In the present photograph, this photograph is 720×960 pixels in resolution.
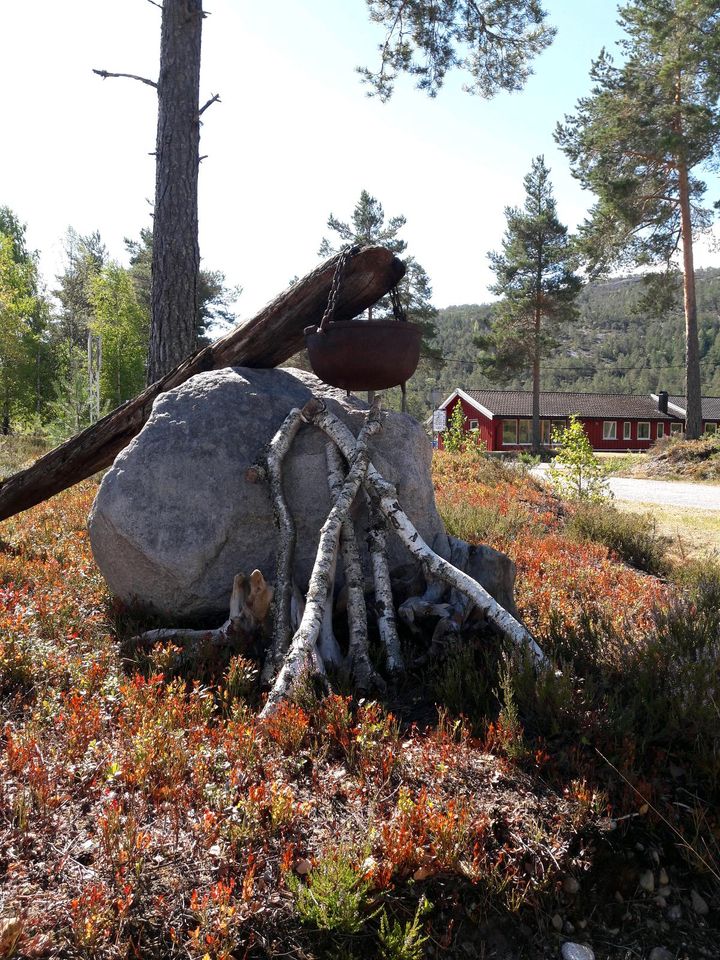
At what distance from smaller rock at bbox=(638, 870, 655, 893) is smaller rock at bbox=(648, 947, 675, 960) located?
24 cm

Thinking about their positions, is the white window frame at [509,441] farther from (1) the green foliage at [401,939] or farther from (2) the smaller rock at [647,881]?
(1) the green foliage at [401,939]

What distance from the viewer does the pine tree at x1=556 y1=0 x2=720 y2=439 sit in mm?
20734

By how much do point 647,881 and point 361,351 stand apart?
151 inches

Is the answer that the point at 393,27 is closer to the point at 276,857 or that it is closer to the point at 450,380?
the point at 276,857

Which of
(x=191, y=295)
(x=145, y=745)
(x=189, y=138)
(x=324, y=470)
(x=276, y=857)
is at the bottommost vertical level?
(x=276, y=857)

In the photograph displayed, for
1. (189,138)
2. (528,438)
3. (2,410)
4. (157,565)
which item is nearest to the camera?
(157,565)

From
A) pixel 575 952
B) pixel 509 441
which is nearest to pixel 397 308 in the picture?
pixel 575 952

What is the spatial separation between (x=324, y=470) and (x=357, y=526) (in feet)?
1.72

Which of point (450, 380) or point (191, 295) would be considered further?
point (450, 380)

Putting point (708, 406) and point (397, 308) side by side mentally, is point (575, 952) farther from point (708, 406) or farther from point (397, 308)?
point (708, 406)

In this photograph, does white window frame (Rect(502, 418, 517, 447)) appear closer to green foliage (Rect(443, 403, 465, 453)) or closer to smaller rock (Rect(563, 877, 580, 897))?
green foliage (Rect(443, 403, 465, 453))

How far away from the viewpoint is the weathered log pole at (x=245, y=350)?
5.86 m

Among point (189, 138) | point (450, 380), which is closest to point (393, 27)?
point (189, 138)

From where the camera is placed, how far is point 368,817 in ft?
9.32
